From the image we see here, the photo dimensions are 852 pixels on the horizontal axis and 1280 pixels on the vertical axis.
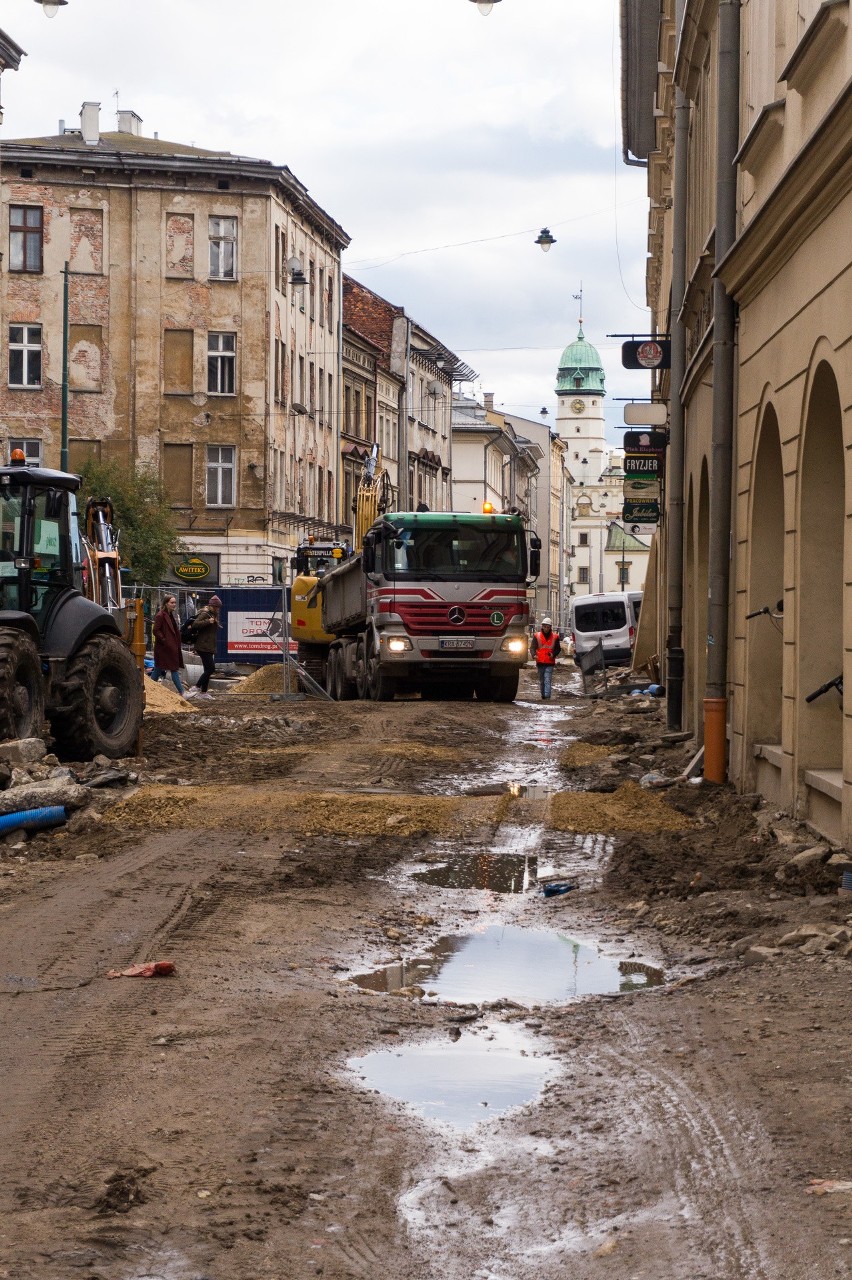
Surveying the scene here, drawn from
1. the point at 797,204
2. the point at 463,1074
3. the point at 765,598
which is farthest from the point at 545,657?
the point at 463,1074

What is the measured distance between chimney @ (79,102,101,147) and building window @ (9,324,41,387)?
6986 millimetres

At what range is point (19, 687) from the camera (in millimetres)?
14602

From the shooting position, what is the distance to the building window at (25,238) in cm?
5631

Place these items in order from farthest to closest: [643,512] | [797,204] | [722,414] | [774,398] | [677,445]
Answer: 1. [643,512]
2. [677,445]
3. [722,414]
4. [774,398]
5. [797,204]

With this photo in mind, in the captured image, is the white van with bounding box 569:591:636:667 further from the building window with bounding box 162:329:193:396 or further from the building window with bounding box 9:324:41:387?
the building window with bounding box 9:324:41:387

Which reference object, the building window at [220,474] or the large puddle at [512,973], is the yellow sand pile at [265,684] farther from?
the large puddle at [512,973]

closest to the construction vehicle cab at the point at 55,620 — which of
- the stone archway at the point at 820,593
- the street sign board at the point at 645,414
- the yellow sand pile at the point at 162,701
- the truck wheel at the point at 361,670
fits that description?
the stone archway at the point at 820,593

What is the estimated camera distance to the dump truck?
1093 inches

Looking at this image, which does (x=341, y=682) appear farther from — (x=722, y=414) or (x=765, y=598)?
(x=765, y=598)

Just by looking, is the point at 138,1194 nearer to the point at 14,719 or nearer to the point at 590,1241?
the point at 590,1241

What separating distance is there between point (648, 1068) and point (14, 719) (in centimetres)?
960

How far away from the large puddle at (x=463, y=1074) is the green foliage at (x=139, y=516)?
4292 centimetres

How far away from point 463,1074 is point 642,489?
82.0 feet

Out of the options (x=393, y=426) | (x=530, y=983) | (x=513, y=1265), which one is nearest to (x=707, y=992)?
(x=530, y=983)
